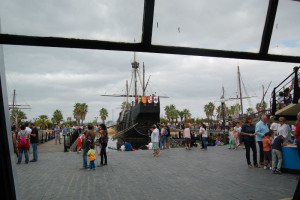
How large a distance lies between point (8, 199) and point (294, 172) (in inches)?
304

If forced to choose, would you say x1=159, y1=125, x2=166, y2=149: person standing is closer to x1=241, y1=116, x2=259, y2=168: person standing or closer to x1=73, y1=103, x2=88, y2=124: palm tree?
x1=241, y1=116, x2=259, y2=168: person standing

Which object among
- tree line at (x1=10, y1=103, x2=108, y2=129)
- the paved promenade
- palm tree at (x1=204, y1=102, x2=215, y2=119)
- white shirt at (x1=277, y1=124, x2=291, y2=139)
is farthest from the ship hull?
palm tree at (x1=204, y1=102, x2=215, y2=119)

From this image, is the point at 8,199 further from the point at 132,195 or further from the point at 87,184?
the point at 87,184

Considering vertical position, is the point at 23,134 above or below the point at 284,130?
below

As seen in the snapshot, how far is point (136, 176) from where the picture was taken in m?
7.24

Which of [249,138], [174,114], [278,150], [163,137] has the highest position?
[174,114]

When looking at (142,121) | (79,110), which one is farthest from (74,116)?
(142,121)

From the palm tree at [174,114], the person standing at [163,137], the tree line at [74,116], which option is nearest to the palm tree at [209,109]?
the palm tree at [174,114]

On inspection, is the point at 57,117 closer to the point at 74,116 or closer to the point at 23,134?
the point at 74,116

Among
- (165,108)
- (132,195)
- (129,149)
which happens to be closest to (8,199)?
(132,195)

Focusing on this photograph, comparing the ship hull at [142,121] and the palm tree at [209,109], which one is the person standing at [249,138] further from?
the palm tree at [209,109]

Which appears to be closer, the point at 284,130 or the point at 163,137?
the point at 284,130

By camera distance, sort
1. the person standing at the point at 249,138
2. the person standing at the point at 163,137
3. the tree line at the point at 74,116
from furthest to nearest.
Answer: the tree line at the point at 74,116, the person standing at the point at 163,137, the person standing at the point at 249,138

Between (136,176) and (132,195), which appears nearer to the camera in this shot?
(132,195)
